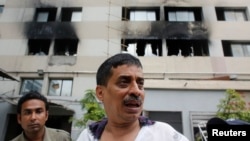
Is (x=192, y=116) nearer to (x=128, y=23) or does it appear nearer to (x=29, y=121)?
(x=128, y=23)

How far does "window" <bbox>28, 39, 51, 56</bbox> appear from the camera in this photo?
1316 centimetres

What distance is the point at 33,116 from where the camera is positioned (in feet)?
7.23

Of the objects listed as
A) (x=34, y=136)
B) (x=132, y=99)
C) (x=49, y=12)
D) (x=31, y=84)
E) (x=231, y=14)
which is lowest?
(x=34, y=136)

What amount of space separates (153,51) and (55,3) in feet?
21.4

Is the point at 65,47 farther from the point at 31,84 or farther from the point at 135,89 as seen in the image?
the point at 135,89

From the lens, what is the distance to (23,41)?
13141mm

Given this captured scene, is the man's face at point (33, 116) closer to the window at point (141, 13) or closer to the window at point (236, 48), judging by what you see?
the window at point (141, 13)

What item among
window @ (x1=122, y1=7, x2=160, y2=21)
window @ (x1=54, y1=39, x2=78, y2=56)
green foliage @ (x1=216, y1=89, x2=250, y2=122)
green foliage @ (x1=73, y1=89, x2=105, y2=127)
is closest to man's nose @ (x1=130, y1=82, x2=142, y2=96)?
green foliage @ (x1=73, y1=89, x2=105, y2=127)

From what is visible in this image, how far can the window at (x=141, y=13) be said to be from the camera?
547 inches

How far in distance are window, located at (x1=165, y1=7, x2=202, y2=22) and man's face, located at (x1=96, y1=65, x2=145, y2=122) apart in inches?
509

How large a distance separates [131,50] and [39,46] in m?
5.08

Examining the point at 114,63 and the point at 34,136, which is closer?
the point at 114,63

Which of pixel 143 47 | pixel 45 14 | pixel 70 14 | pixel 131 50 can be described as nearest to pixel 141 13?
pixel 143 47

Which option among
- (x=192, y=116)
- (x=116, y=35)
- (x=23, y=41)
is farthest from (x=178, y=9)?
(x=23, y=41)
